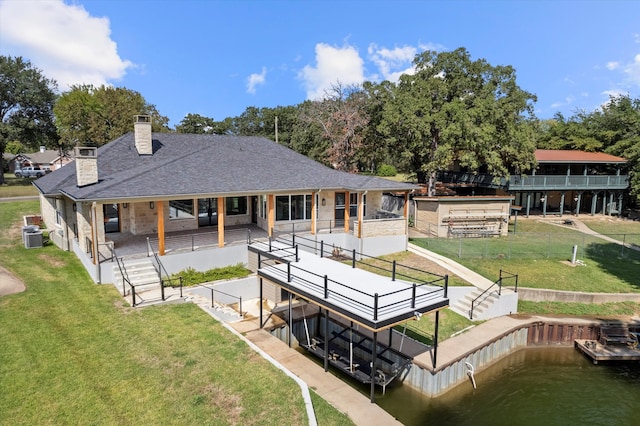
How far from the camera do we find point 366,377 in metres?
12.0

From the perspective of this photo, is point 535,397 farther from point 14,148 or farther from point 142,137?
point 14,148

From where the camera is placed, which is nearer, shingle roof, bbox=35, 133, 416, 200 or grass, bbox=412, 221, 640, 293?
shingle roof, bbox=35, 133, 416, 200

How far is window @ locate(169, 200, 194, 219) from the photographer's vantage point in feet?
66.8

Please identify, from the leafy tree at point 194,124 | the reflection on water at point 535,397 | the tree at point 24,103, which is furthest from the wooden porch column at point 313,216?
the leafy tree at point 194,124

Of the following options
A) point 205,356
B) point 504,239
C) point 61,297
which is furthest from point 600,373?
point 61,297

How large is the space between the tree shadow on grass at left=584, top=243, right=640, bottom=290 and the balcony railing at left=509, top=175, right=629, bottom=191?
32.9ft

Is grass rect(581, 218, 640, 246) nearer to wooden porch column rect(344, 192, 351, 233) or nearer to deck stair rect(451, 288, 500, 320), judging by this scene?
deck stair rect(451, 288, 500, 320)

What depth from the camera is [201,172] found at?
19297 millimetres

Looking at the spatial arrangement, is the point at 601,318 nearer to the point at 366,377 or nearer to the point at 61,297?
the point at 366,377

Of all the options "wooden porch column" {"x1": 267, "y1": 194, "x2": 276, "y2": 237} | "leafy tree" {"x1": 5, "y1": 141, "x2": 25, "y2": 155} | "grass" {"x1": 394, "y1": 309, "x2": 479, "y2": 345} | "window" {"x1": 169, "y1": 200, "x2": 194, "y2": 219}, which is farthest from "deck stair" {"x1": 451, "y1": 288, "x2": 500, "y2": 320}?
"leafy tree" {"x1": 5, "y1": 141, "x2": 25, "y2": 155}

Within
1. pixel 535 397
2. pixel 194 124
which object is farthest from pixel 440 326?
pixel 194 124

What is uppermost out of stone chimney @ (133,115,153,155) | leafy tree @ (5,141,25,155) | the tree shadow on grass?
leafy tree @ (5,141,25,155)

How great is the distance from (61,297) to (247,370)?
8.11 meters

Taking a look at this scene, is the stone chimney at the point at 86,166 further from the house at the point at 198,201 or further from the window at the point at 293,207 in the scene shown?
the window at the point at 293,207
